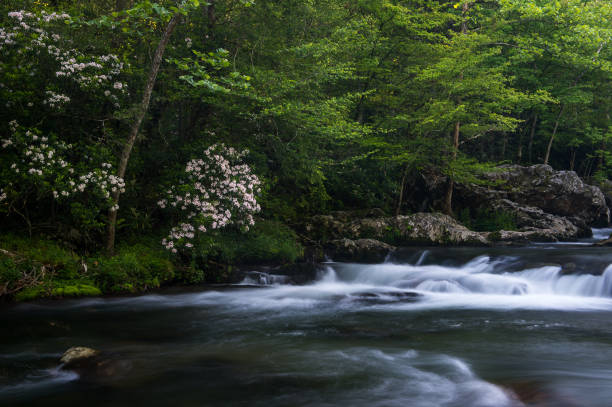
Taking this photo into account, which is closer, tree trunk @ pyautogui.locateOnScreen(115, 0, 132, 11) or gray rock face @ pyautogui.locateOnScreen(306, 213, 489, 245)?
tree trunk @ pyautogui.locateOnScreen(115, 0, 132, 11)

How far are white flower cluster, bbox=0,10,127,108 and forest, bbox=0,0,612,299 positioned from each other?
38 mm

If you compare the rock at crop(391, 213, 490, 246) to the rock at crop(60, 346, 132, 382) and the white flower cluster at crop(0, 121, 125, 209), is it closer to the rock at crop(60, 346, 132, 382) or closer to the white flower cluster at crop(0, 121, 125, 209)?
the white flower cluster at crop(0, 121, 125, 209)

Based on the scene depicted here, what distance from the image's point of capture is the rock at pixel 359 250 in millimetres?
13688

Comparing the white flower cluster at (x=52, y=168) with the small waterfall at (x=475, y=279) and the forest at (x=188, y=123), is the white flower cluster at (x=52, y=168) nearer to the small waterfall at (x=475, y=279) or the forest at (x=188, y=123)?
the forest at (x=188, y=123)

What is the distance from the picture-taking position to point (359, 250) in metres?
13.9

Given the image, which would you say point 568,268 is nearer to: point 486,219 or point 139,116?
point 486,219

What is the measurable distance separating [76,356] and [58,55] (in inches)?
259

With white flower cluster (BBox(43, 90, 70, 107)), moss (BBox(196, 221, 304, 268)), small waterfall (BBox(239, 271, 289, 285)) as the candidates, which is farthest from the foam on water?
small waterfall (BBox(239, 271, 289, 285))

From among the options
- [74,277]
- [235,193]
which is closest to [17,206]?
[74,277]

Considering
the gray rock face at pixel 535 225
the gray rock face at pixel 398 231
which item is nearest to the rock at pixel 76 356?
the gray rock face at pixel 398 231

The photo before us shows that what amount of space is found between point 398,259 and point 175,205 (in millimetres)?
6460

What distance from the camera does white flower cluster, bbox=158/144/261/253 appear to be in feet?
33.4

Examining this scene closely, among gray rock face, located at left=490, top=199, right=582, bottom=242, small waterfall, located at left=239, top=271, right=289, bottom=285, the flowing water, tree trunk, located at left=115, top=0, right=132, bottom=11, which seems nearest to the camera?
the flowing water

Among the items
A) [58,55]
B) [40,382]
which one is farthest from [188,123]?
[40,382]
